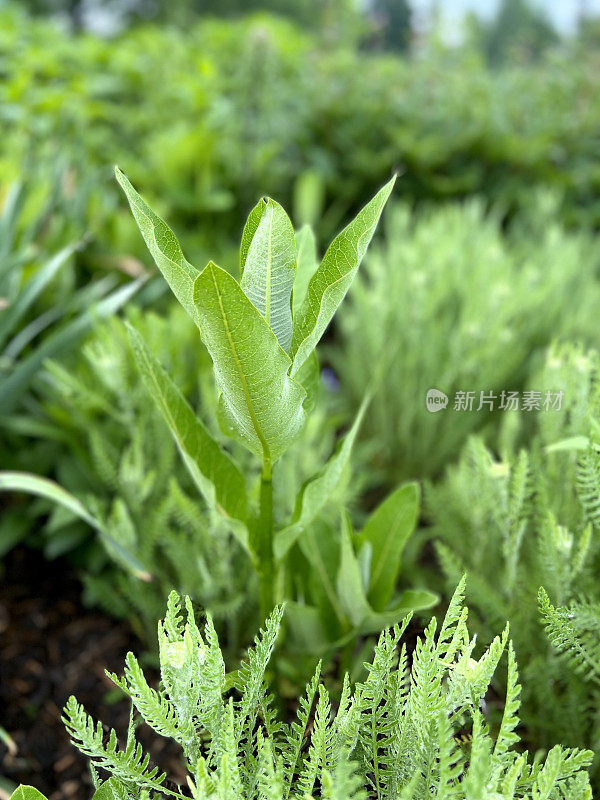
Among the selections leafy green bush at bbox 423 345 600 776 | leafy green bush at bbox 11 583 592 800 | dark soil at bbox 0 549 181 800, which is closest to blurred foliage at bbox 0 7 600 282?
dark soil at bbox 0 549 181 800

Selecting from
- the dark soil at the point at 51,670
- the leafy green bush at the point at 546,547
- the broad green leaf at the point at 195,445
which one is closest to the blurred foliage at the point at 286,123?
the dark soil at the point at 51,670

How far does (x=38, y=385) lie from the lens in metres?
1.69

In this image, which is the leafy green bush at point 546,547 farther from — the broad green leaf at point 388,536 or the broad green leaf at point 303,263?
the broad green leaf at point 303,263

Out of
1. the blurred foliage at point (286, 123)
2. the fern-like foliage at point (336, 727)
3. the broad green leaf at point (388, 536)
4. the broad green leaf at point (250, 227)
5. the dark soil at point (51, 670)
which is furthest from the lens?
the blurred foliage at point (286, 123)

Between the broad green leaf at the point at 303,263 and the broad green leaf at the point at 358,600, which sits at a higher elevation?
the broad green leaf at the point at 303,263

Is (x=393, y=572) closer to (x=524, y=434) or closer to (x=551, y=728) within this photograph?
Result: (x=551, y=728)

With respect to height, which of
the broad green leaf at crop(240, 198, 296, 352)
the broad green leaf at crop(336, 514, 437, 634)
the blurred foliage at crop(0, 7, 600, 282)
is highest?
the blurred foliage at crop(0, 7, 600, 282)

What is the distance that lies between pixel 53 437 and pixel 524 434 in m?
1.23

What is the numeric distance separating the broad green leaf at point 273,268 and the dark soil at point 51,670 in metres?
0.84

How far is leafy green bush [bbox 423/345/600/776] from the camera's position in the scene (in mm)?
962

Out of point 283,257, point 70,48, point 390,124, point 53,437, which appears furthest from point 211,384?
point 70,48

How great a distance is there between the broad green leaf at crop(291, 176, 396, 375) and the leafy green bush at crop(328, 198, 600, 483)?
0.99 metres

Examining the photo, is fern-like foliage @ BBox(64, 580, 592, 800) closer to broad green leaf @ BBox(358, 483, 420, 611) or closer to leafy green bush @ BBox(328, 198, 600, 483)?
broad green leaf @ BBox(358, 483, 420, 611)

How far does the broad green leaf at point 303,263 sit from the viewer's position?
90 cm
